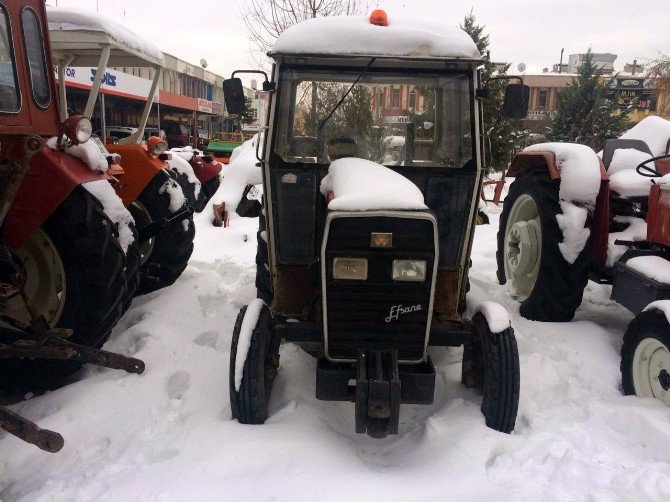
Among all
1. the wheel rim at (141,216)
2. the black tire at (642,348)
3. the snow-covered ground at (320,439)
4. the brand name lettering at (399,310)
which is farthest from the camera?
the wheel rim at (141,216)

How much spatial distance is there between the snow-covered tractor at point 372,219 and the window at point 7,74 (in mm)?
1183

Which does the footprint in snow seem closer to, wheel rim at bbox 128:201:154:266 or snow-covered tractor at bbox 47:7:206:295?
snow-covered tractor at bbox 47:7:206:295

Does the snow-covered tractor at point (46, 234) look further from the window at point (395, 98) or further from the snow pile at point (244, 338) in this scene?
the window at point (395, 98)

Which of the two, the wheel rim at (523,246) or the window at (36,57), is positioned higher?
the window at (36,57)

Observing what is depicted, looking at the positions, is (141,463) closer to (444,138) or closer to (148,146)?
(444,138)

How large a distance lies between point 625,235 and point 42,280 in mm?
3929

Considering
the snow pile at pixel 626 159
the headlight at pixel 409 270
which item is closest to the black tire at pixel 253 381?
the headlight at pixel 409 270

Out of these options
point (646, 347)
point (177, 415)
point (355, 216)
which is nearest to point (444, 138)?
point (355, 216)

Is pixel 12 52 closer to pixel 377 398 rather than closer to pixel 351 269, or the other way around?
pixel 351 269

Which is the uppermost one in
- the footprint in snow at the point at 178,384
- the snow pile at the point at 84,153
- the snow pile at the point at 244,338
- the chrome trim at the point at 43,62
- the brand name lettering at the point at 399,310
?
the chrome trim at the point at 43,62

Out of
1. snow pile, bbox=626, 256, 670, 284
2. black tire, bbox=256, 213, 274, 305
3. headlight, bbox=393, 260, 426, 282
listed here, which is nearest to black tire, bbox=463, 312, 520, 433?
headlight, bbox=393, 260, 426, 282

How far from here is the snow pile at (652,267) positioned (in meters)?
3.12

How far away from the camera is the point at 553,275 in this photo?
3928mm

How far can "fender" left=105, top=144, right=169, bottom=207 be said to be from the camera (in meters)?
4.68
